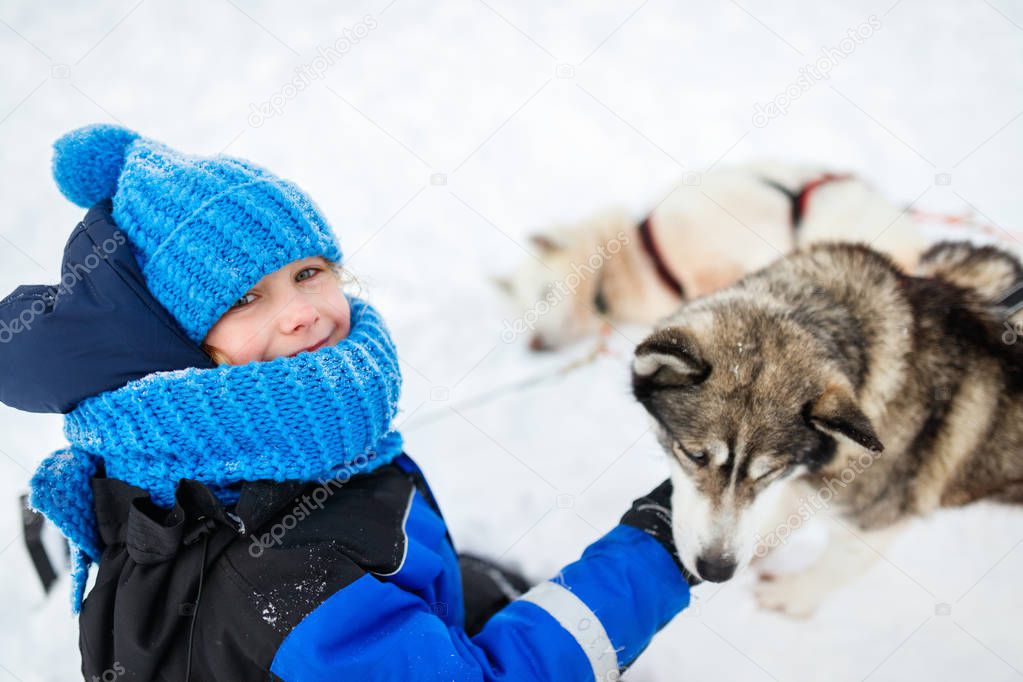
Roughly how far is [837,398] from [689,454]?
0.53 meters

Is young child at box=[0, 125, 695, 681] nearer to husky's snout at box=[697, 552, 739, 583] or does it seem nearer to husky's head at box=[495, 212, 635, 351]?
husky's snout at box=[697, 552, 739, 583]

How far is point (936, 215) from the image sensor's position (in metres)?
3.86

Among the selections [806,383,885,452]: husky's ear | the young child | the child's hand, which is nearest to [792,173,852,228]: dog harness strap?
[806,383,885,452]: husky's ear

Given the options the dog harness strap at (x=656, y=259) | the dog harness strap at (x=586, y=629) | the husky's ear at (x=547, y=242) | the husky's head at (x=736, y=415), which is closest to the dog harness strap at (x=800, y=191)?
the dog harness strap at (x=656, y=259)

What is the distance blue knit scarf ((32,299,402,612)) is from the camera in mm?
1493

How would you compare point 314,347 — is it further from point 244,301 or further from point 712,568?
point 712,568

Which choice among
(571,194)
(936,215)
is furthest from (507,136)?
(936,215)

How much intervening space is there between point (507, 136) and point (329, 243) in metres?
2.97

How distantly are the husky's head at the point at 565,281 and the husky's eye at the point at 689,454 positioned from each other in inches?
62.9

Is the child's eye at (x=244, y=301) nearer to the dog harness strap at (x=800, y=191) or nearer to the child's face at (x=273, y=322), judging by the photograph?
the child's face at (x=273, y=322)

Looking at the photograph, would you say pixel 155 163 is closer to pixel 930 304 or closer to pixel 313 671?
pixel 313 671

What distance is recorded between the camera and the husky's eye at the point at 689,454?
2.21 meters

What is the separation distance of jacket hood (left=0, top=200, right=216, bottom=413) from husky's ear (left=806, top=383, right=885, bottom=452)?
6.27 feet

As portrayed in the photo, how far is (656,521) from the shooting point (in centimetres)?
216
